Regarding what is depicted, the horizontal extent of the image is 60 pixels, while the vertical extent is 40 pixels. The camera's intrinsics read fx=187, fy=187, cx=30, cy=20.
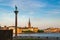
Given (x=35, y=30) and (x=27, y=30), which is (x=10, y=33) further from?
(x=35, y=30)

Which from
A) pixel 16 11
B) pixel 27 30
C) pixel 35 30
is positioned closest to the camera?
pixel 16 11

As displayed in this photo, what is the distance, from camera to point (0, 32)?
7.46 metres

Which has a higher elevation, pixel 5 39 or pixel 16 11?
pixel 16 11

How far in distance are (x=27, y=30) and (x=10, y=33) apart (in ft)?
564

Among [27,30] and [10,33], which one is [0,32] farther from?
[27,30]

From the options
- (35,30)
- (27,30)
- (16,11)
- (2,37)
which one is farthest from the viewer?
(35,30)

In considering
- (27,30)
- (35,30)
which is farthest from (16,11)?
(35,30)

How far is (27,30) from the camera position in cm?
17925

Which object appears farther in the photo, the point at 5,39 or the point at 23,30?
the point at 23,30

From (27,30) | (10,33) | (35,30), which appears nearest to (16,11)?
(10,33)

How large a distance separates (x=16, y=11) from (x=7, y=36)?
23.9 metres

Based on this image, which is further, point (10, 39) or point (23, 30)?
point (23, 30)

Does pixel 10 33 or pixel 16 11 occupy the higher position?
pixel 16 11

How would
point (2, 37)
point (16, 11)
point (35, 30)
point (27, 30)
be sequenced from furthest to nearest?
1. point (35, 30)
2. point (27, 30)
3. point (16, 11)
4. point (2, 37)
